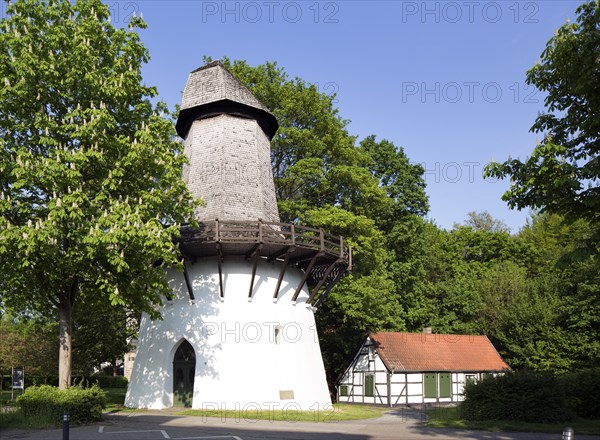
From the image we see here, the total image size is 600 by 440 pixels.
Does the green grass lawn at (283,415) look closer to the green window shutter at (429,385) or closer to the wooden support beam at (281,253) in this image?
the wooden support beam at (281,253)

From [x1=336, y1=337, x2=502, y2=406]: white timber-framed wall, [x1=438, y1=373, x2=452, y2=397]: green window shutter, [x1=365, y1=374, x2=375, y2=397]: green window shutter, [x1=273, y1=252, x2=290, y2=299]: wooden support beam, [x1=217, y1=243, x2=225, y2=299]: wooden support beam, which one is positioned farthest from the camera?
[x1=438, y1=373, x2=452, y2=397]: green window shutter

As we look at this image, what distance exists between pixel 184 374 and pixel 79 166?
1098 centimetres

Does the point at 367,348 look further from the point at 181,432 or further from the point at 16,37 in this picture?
the point at 16,37

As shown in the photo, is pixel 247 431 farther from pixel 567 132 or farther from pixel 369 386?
pixel 369 386

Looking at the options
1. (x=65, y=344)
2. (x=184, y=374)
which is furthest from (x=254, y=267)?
(x=65, y=344)

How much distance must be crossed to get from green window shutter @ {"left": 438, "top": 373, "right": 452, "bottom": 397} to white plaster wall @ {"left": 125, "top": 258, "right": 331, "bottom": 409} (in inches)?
359

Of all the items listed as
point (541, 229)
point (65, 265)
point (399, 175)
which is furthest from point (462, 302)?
point (65, 265)

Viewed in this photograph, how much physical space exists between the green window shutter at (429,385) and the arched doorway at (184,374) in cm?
1305

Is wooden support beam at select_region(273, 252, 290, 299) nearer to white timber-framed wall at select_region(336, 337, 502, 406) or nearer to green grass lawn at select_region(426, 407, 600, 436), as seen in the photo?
green grass lawn at select_region(426, 407, 600, 436)

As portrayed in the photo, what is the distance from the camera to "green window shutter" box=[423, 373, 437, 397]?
103ft

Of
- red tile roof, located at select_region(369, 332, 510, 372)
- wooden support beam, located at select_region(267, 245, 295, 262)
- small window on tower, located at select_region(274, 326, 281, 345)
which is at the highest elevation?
wooden support beam, located at select_region(267, 245, 295, 262)

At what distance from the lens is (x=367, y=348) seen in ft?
103

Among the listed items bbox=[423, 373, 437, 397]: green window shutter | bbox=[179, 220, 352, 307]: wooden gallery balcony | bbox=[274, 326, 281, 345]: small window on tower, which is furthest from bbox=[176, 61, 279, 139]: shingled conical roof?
bbox=[423, 373, 437, 397]: green window shutter

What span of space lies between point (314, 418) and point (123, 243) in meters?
9.41
